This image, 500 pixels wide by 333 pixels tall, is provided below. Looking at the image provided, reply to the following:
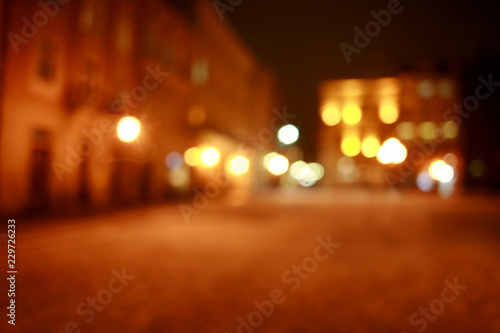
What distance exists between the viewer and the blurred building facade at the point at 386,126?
54.2m

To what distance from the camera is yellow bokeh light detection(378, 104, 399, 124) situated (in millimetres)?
60719

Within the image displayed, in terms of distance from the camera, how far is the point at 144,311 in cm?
575

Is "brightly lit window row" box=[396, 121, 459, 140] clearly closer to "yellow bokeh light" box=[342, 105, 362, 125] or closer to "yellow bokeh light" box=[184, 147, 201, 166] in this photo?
"yellow bokeh light" box=[342, 105, 362, 125]

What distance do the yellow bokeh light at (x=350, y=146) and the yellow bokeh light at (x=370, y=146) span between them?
0.69m

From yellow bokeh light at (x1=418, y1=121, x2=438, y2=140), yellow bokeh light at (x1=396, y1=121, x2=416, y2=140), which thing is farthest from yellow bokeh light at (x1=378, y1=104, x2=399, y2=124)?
yellow bokeh light at (x1=418, y1=121, x2=438, y2=140)

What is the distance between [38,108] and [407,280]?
14.8 meters

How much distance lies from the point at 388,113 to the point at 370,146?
4.73 meters

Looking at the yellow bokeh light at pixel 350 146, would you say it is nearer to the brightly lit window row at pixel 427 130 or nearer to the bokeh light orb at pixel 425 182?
the brightly lit window row at pixel 427 130

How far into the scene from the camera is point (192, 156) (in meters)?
34.3

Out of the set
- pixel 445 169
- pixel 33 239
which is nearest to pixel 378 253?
pixel 33 239

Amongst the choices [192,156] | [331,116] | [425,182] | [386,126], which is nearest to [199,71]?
[192,156]

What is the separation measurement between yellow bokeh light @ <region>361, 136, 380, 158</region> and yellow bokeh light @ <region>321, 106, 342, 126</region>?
4.65m

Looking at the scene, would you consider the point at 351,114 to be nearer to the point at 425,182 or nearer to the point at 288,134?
the point at 425,182

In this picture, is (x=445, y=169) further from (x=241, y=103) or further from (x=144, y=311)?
(x=144, y=311)
